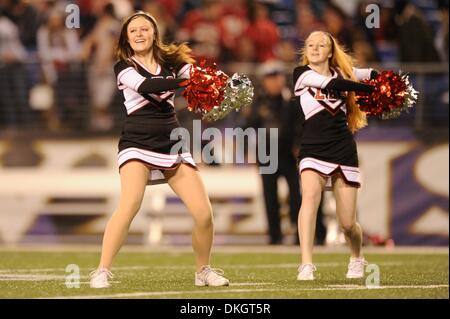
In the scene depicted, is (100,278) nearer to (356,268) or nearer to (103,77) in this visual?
(356,268)

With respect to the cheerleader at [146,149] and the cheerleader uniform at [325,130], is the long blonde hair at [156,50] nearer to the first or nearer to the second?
the cheerleader at [146,149]

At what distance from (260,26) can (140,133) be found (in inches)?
305

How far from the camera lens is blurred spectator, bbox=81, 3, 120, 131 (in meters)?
14.5

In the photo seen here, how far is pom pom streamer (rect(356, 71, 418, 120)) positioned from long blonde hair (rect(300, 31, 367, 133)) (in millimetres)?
107

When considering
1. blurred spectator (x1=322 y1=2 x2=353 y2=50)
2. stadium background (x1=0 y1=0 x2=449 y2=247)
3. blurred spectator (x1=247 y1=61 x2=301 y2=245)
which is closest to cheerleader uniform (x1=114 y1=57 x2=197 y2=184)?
blurred spectator (x1=247 y1=61 x2=301 y2=245)

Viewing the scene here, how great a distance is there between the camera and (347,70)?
8.75 meters

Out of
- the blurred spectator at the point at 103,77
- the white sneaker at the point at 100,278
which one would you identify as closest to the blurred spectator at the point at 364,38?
the blurred spectator at the point at 103,77

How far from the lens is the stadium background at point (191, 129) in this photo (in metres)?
13.5

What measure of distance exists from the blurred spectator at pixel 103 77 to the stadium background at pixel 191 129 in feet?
0.05

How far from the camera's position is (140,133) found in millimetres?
7750

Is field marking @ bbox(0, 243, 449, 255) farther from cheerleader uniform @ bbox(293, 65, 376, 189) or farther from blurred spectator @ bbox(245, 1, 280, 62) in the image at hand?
cheerleader uniform @ bbox(293, 65, 376, 189)

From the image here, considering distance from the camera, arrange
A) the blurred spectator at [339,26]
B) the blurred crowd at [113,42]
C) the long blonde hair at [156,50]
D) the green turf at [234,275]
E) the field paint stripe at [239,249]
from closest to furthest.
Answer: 1. the green turf at [234,275]
2. the long blonde hair at [156,50]
3. the field paint stripe at [239,249]
4. the blurred spectator at [339,26]
5. the blurred crowd at [113,42]
